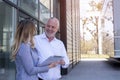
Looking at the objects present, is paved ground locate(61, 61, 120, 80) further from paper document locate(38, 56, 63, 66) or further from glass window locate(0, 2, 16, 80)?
paper document locate(38, 56, 63, 66)

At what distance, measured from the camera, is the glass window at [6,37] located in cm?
600

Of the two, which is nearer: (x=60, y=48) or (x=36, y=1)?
(x=60, y=48)

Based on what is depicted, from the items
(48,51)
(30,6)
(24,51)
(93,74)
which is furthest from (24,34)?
(93,74)

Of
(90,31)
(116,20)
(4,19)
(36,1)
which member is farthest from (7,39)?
(90,31)

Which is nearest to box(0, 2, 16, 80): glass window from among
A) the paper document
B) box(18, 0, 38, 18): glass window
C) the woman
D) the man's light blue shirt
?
box(18, 0, 38, 18): glass window

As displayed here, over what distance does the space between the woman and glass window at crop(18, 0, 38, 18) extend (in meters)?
3.79

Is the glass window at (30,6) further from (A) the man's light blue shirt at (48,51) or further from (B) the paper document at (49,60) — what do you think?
(B) the paper document at (49,60)

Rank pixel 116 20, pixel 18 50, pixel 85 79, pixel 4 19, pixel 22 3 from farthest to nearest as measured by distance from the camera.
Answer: pixel 116 20 < pixel 85 79 < pixel 22 3 < pixel 4 19 < pixel 18 50

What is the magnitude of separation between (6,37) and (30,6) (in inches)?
97.9

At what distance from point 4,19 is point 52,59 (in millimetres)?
2695

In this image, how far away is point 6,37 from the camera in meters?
6.28

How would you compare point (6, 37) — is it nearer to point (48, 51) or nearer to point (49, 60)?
point (48, 51)

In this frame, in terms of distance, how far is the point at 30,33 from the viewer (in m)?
3.47

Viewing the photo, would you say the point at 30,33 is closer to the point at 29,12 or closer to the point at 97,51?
the point at 29,12
